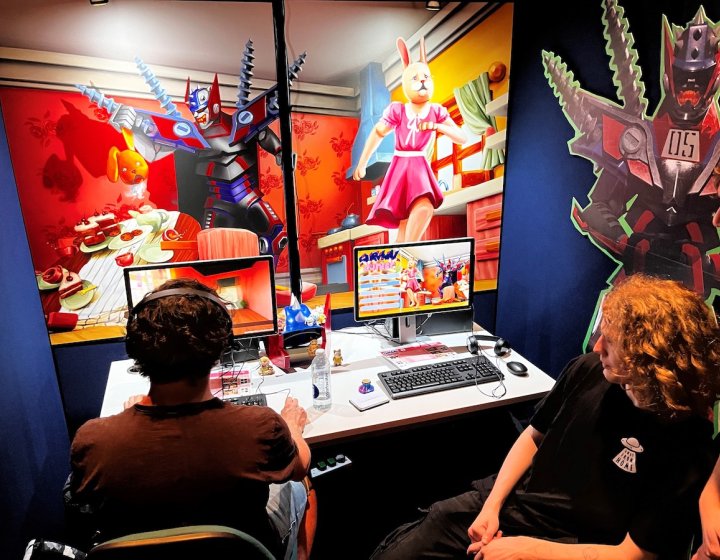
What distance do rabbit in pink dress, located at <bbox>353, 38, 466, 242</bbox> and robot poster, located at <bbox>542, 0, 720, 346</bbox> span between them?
2.34 ft

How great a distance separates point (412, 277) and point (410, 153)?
0.89 m

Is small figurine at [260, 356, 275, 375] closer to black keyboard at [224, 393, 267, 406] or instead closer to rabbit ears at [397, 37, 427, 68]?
black keyboard at [224, 393, 267, 406]

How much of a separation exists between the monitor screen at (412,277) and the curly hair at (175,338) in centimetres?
103

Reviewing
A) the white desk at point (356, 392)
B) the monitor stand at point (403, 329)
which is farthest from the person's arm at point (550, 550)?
the monitor stand at point (403, 329)

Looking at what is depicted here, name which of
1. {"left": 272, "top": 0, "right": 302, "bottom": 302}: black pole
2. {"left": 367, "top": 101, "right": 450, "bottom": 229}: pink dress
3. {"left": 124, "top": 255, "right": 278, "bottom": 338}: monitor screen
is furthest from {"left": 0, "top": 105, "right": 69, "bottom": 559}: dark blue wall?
{"left": 367, "top": 101, "right": 450, "bottom": 229}: pink dress

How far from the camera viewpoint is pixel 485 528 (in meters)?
1.35

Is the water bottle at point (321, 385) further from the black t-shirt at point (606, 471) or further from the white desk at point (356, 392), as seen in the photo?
the black t-shirt at point (606, 471)

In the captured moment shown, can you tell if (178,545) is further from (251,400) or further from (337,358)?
(337,358)

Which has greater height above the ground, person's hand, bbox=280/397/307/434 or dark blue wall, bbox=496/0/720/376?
dark blue wall, bbox=496/0/720/376

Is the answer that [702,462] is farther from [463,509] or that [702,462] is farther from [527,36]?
[527,36]

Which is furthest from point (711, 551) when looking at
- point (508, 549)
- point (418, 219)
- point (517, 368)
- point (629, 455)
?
point (418, 219)

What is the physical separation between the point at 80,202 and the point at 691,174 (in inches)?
104

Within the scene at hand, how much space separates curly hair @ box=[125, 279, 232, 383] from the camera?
1.01 metres

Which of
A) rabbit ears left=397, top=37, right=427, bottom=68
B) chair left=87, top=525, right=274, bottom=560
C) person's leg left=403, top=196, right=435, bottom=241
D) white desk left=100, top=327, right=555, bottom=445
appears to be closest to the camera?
chair left=87, top=525, right=274, bottom=560
